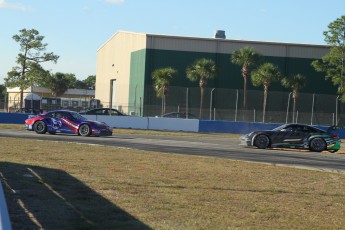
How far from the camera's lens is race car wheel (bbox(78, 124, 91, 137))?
86.0ft

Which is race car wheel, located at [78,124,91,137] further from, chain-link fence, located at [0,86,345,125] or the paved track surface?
chain-link fence, located at [0,86,345,125]

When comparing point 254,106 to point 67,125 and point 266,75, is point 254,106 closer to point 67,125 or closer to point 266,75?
point 266,75

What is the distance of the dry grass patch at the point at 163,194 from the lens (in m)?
7.30

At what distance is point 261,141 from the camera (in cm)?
2328

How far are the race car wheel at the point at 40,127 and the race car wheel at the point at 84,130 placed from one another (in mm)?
1853

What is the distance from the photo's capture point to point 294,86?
56344 millimetres

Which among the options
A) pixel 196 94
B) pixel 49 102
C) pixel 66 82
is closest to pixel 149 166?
pixel 196 94

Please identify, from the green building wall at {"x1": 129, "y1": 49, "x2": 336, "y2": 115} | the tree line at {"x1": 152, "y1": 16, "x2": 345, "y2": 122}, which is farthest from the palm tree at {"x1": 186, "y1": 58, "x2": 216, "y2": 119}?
the green building wall at {"x1": 129, "y1": 49, "x2": 336, "y2": 115}

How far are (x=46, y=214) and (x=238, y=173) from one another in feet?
20.8

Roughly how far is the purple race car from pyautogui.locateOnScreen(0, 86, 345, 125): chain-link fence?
15782 mm

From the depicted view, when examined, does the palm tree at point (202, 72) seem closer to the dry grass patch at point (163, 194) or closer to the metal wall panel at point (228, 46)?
the metal wall panel at point (228, 46)

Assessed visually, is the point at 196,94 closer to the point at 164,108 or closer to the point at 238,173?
the point at 164,108

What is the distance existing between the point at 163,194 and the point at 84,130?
17.4 meters

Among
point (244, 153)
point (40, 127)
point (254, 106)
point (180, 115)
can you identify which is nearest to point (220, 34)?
point (254, 106)
